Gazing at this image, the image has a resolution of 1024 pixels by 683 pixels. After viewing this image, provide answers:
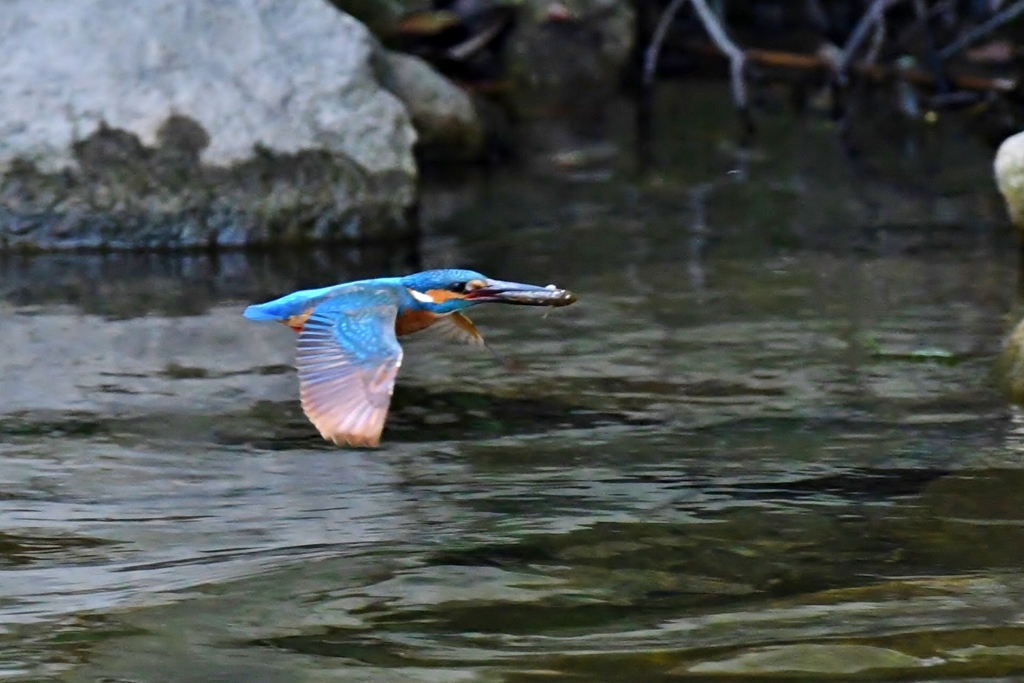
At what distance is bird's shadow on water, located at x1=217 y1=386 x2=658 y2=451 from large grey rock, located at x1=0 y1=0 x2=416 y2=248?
224 cm

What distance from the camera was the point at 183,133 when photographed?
650 cm

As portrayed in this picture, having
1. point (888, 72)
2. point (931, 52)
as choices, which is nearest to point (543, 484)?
point (931, 52)

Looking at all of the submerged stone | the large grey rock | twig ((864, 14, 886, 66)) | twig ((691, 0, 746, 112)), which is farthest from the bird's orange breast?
twig ((864, 14, 886, 66))

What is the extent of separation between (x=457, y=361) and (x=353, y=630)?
2.09 meters

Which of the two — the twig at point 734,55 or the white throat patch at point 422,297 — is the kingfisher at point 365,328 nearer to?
the white throat patch at point 422,297

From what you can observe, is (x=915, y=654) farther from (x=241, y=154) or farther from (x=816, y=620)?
(x=241, y=154)

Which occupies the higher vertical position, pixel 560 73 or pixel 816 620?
pixel 560 73

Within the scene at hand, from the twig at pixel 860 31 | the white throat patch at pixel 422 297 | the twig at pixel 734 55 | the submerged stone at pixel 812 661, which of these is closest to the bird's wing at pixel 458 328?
the white throat patch at pixel 422 297

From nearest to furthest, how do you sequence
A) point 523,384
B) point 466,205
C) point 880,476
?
point 880,476
point 523,384
point 466,205

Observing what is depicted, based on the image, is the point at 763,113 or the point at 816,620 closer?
the point at 816,620

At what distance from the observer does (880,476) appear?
146 inches

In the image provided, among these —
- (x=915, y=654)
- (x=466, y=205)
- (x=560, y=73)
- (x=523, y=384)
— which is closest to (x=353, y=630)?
(x=915, y=654)

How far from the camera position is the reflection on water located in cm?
276

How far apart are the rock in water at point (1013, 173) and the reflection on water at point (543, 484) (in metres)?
0.24
